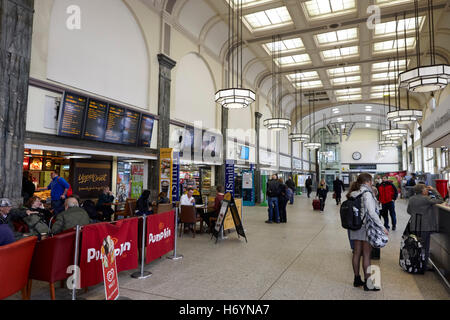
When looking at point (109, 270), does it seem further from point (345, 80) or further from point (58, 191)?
point (345, 80)

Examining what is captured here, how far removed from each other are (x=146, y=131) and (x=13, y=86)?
3375 mm

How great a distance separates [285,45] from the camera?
40.3 ft

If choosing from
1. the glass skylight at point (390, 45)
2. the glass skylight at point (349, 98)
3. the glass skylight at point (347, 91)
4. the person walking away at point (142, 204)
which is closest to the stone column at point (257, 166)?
the glass skylight at point (390, 45)

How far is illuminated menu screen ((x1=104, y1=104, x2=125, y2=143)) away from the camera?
6572 mm

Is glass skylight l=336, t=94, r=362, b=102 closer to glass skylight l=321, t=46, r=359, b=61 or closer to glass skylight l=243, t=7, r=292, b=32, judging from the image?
glass skylight l=321, t=46, r=359, b=61

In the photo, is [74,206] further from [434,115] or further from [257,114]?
[257,114]

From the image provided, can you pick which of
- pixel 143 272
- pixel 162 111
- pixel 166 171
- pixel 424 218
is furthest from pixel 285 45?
pixel 143 272

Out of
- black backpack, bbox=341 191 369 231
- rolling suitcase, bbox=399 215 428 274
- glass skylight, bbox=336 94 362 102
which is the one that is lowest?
rolling suitcase, bbox=399 215 428 274

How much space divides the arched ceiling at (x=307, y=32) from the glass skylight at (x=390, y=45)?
0.19 metres

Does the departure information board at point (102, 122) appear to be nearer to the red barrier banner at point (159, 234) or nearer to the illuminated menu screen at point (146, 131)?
the illuminated menu screen at point (146, 131)

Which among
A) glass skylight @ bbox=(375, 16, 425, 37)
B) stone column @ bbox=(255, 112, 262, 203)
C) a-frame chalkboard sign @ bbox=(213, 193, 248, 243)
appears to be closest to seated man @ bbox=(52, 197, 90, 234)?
a-frame chalkboard sign @ bbox=(213, 193, 248, 243)

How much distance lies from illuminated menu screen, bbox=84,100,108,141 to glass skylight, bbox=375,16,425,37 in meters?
10.1
